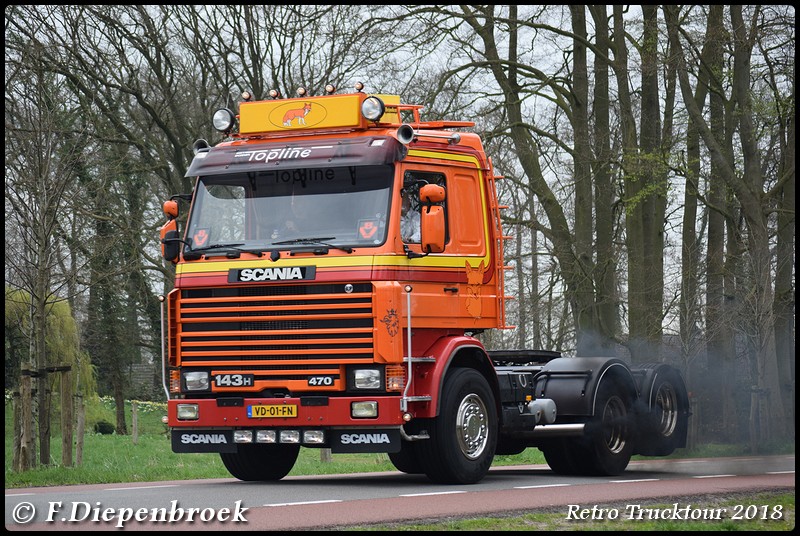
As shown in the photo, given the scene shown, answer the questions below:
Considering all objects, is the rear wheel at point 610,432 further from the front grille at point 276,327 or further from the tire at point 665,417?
the front grille at point 276,327

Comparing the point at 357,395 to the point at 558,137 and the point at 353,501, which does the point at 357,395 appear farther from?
the point at 558,137

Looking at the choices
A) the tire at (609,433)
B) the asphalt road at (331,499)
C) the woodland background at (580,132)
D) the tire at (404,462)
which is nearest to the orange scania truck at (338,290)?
the asphalt road at (331,499)

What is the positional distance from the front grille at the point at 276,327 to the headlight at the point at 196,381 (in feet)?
0.39

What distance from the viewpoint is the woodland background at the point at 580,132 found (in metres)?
25.7

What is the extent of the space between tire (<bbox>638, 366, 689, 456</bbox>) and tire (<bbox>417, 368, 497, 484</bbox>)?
3.46 meters

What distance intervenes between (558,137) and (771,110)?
6.72 m

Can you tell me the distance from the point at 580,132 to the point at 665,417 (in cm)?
1212

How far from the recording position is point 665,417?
1805cm

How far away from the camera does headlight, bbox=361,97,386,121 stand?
14.4 m

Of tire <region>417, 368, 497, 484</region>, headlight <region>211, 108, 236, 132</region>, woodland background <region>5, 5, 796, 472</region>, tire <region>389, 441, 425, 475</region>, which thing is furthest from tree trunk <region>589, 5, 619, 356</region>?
headlight <region>211, 108, 236, 132</region>

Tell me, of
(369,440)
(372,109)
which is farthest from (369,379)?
(372,109)

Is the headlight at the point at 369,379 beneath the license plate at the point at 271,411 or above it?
above

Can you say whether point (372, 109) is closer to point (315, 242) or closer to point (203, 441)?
point (315, 242)

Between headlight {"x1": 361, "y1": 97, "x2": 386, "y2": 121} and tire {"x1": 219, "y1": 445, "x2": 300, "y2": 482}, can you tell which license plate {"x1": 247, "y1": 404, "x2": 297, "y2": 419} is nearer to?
tire {"x1": 219, "y1": 445, "x2": 300, "y2": 482}
